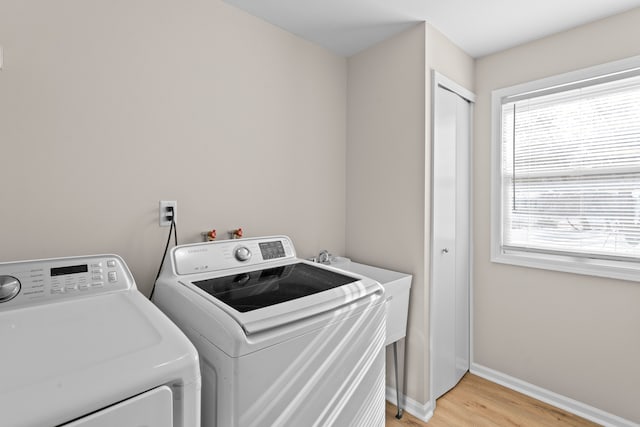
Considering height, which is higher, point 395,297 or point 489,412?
point 395,297

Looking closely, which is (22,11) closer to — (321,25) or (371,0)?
(321,25)

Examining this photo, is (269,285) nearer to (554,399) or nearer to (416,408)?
(416,408)

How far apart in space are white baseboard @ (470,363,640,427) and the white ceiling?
231cm

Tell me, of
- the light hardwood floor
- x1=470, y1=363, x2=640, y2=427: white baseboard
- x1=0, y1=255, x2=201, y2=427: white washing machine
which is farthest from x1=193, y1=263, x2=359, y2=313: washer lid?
x1=470, y1=363, x2=640, y2=427: white baseboard

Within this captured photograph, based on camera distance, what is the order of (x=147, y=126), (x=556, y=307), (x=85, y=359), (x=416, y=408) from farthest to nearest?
(x=556, y=307), (x=416, y=408), (x=147, y=126), (x=85, y=359)

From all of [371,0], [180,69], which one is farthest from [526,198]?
[180,69]

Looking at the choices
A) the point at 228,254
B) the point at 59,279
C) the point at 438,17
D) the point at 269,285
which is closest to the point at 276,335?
the point at 269,285

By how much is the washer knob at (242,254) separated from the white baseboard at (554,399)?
6.51ft

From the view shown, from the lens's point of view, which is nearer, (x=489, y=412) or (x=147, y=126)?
(x=147, y=126)

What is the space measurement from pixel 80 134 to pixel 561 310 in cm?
280

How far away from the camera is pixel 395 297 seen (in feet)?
6.10

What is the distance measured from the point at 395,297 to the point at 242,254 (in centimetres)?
91

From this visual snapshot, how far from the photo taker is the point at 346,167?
2441 mm

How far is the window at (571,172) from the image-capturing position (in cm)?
184
